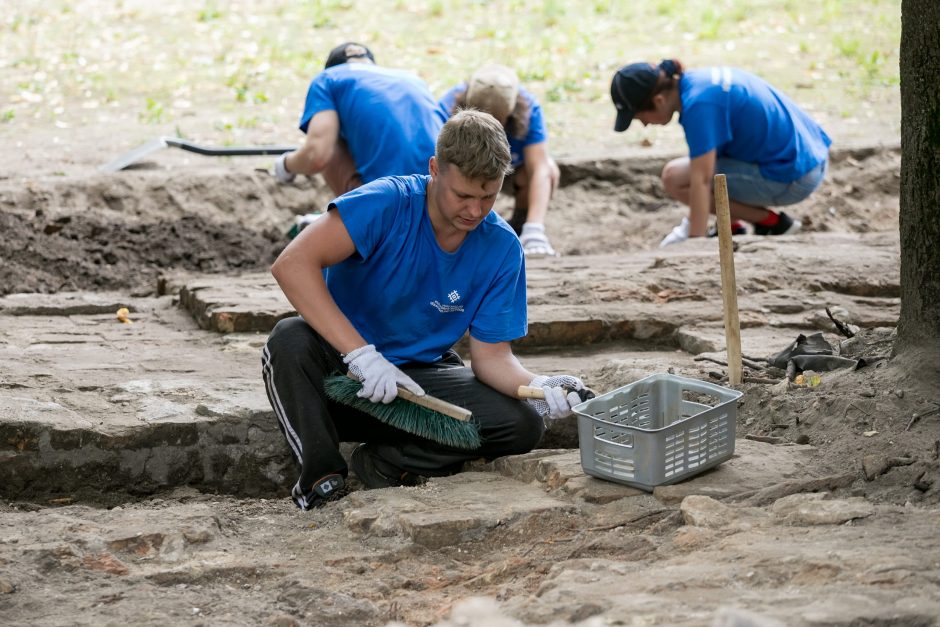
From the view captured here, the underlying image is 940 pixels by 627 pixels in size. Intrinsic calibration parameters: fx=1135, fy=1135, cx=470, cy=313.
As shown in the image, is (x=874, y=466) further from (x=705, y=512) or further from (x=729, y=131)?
(x=729, y=131)

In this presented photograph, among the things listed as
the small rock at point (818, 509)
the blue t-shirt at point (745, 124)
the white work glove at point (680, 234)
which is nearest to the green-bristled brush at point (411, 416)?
the small rock at point (818, 509)

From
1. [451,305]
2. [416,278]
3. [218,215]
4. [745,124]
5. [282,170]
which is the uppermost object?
[745,124]

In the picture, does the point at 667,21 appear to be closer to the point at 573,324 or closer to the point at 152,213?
the point at 152,213

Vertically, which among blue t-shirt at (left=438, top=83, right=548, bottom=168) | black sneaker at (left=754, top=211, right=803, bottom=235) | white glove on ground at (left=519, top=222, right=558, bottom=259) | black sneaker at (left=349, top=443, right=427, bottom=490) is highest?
blue t-shirt at (left=438, top=83, right=548, bottom=168)

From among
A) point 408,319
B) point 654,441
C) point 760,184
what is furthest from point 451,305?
point 760,184

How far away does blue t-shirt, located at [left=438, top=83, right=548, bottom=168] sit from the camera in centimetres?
649

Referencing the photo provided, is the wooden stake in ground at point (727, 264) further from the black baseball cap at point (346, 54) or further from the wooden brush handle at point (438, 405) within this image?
the black baseball cap at point (346, 54)

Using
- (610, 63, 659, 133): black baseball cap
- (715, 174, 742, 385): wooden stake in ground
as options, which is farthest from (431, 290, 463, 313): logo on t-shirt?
(610, 63, 659, 133): black baseball cap

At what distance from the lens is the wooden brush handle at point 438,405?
141 inches

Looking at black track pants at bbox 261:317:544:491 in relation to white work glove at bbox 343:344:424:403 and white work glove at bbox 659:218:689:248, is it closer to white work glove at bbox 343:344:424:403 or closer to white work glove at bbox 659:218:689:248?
white work glove at bbox 343:344:424:403

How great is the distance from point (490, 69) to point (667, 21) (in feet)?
22.5

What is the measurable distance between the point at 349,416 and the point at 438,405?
40 cm

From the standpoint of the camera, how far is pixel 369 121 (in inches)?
236

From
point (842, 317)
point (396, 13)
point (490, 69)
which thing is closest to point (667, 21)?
point (396, 13)
